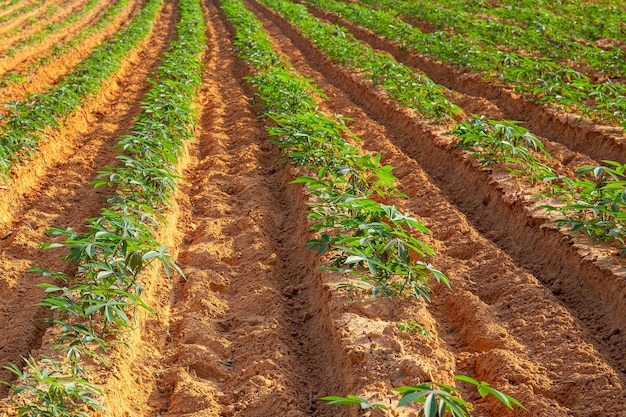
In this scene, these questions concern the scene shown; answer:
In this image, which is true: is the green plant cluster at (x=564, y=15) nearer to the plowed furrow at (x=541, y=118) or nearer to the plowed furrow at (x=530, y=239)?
the plowed furrow at (x=541, y=118)

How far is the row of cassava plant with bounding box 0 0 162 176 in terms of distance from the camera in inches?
215

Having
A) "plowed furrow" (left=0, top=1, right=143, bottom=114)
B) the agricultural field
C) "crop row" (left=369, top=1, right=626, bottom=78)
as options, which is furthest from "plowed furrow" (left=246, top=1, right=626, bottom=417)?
"plowed furrow" (left=0, top=1, right=143, bottom=114)

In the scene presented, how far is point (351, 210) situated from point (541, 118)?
368 cm

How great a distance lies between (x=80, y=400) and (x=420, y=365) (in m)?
1.54

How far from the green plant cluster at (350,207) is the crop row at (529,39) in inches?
168

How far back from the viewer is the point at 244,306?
142 inches

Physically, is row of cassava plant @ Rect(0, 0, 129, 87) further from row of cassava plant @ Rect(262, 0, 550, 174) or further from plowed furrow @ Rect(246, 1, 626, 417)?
plowed furrow @ Rect(246, 1, 626, 417)

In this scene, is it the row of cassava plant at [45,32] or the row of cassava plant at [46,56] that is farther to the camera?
the row of cassava plant at [45,32]

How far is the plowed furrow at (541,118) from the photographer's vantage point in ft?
18.7

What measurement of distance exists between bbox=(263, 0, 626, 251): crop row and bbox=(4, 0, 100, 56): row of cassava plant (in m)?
7.27

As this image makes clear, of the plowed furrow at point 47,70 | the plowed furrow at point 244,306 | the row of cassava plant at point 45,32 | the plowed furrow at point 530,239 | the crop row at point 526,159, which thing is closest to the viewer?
the plowed furrow at point 244,306

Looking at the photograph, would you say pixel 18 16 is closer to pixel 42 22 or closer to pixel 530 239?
pixel 42 22

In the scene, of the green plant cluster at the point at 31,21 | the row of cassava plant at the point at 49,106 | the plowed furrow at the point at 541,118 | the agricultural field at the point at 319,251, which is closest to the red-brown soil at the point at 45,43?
the green plant cluster at the point at 31,21

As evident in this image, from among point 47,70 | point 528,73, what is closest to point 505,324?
point 528,73
